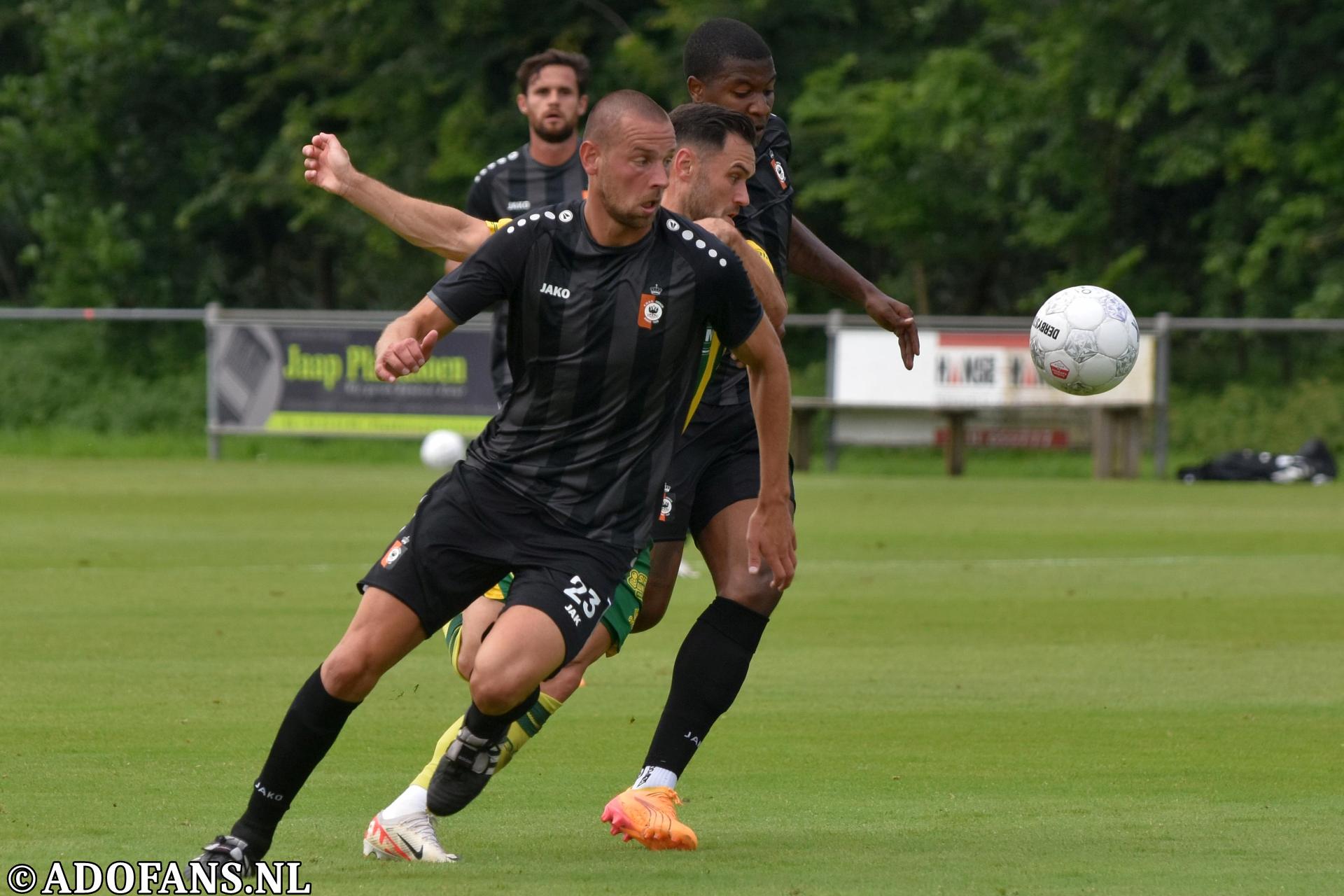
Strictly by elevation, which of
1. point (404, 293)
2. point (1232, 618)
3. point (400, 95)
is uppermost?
point (400, 95)

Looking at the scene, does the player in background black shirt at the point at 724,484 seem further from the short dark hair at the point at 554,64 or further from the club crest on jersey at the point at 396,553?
the short dark hair at the point at 554,64

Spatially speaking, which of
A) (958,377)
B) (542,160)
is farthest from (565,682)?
(958,377)

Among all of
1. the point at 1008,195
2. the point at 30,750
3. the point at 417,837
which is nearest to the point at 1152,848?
the point at 417,837

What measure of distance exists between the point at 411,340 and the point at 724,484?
68.9 inches

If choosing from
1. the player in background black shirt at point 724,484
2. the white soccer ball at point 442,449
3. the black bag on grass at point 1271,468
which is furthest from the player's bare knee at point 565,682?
the black bag on grass at point 1271,468

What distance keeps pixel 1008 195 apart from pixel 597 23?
7.67 meters

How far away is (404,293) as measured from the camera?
3444 cm

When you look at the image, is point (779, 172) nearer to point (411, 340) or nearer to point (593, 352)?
point (593, 352)

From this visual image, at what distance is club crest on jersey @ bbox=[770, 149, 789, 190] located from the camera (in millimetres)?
6270

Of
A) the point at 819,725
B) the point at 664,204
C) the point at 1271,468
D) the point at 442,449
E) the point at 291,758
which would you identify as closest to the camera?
the point at 291,758

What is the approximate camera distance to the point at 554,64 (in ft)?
29.0

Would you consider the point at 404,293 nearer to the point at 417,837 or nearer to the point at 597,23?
the point at 597,23

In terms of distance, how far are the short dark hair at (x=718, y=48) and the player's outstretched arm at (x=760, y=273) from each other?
2.19ft

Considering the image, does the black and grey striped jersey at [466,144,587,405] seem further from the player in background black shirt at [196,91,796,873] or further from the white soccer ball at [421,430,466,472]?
the white soccer ball at [421,430,466,472]
